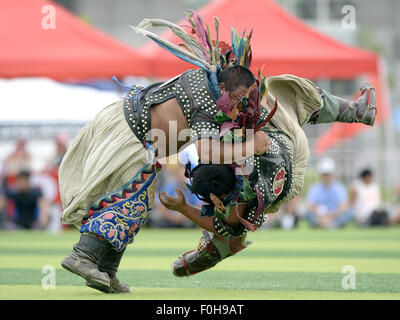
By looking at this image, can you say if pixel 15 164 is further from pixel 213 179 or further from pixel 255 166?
pixel 213 179

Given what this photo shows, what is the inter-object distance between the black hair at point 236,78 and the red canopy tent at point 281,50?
832 cm

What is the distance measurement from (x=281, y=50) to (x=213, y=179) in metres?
9.37

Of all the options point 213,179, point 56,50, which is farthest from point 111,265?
point 56,50

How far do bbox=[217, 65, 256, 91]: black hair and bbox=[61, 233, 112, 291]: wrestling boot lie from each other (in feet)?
3.86

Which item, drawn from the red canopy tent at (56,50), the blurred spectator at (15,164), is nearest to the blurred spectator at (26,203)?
the blurred spectator at (15,164)

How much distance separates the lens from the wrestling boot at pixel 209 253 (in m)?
5.46

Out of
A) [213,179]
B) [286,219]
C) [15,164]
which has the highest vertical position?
[213,179]

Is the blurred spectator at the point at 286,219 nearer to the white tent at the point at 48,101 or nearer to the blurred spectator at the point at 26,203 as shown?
the blurred spectator at the point at 26,203

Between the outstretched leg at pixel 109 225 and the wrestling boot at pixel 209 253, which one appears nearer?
the outstretched leg at pixel 109 225

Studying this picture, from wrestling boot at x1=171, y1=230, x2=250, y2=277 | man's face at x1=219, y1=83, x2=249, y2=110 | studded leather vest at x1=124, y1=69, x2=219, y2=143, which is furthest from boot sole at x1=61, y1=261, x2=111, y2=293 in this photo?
man's face at x1=219, y1=83, x2=249, y2=110

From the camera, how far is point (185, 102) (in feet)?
16.4

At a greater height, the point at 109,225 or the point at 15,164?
the point at 109,225

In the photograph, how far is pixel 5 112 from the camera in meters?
18.9

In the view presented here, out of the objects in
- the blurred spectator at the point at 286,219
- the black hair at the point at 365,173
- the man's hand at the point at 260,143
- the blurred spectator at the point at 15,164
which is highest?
the man's hand at the point at 260,143
